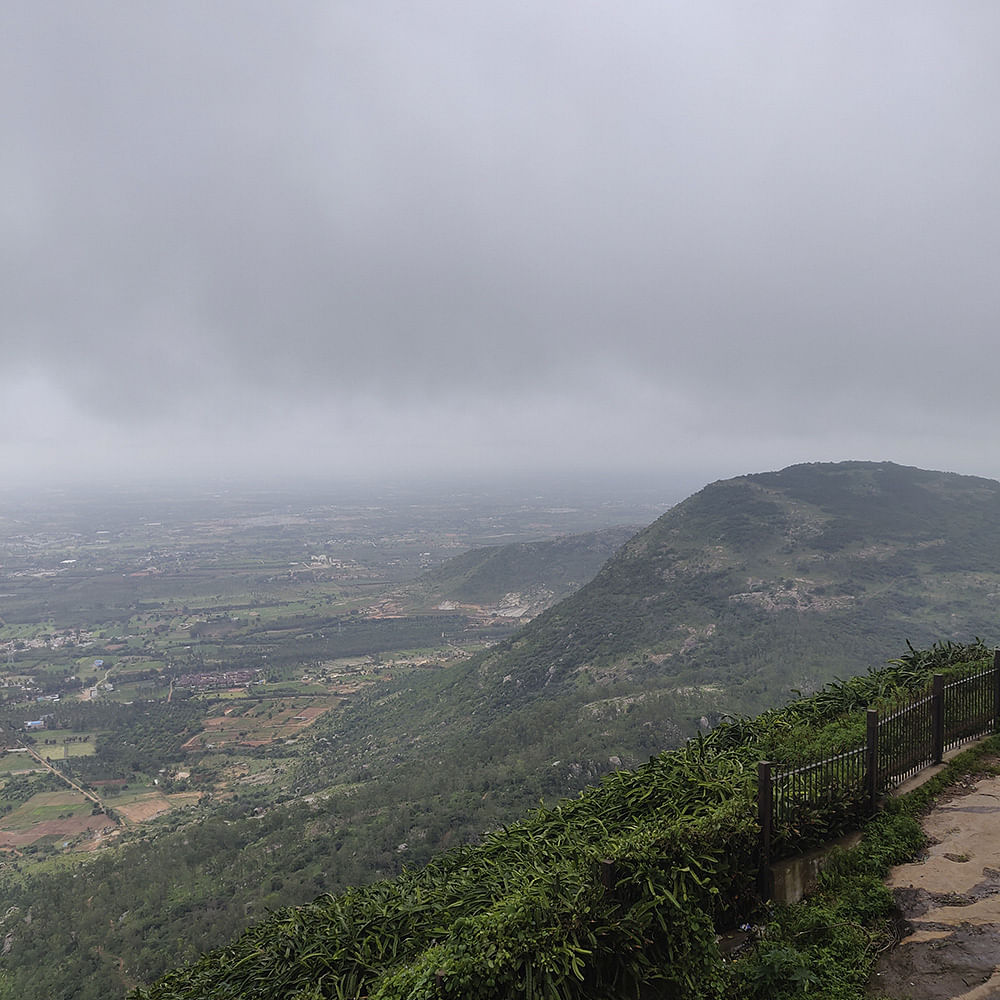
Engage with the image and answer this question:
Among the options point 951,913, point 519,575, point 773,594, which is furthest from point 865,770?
point 519,575

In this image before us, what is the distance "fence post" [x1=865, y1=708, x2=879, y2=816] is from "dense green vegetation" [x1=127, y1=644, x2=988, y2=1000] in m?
0.30

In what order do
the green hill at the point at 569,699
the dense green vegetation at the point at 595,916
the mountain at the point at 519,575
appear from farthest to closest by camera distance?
the mountain at the point at 519,575
the green hill at the point at 569,699
the dense green vegetation at the point at 595,916

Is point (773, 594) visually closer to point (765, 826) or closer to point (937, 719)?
point (937, 719)

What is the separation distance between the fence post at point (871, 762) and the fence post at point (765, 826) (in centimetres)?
193

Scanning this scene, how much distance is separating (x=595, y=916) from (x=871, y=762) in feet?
14.8

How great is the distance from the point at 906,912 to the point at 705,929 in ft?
7.63

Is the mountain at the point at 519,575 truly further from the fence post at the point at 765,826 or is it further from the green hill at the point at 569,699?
the fence post at the point at 765,826

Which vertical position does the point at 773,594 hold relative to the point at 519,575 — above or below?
above

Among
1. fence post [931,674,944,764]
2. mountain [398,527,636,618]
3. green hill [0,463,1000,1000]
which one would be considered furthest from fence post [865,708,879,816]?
mountain [398,527,636,618]

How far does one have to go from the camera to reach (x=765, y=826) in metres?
6.32

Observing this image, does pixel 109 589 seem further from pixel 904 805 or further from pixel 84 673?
pixel 904 805

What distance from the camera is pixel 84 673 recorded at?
365 ft

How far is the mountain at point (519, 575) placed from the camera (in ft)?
438

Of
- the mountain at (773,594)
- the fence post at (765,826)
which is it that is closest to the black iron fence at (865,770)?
the fence post at (765,826)
